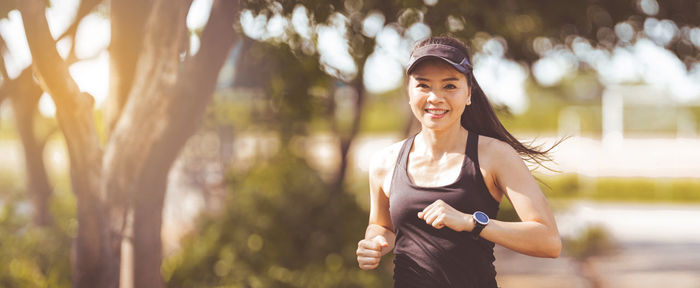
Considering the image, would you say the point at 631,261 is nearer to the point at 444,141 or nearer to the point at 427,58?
the point at 444,141

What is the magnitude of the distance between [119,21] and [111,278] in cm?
154

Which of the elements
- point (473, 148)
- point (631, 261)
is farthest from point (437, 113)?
point (631, 261)

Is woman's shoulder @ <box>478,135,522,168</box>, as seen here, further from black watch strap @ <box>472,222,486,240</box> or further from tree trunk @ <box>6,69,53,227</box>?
tree trunk @ <box>6,69,53,227</box>

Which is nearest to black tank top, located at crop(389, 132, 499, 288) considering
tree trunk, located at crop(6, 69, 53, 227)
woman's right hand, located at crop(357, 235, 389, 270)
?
woman's right hand, located at crop(357, 235, 389, 270)

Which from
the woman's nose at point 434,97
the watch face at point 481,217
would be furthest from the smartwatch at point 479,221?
the woman's nose at point 434,97

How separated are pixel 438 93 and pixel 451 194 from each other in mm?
322

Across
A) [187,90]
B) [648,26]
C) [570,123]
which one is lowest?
[187,90]

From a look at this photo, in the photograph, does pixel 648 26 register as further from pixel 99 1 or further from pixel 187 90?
pixel 99 1

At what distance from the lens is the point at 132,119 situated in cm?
377

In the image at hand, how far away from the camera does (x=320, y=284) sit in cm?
591

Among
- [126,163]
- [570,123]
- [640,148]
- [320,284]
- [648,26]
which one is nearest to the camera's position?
[126,163]

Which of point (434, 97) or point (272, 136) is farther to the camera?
point (272, 136)

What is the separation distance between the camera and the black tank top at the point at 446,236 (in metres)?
2.14

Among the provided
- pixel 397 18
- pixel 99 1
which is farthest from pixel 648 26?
pixel 99 1
